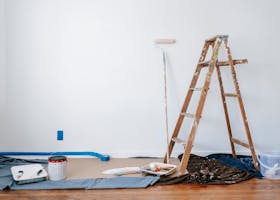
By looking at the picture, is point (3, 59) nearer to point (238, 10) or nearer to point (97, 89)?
point (97, 89)

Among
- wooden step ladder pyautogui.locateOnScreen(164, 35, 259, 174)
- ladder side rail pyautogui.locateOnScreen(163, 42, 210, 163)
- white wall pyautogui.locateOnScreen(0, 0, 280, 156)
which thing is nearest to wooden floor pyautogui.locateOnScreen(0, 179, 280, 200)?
wooden step ladder pyautogui.locateOnScreen(164, 35, 259, 174)

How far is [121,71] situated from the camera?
3.03 meters

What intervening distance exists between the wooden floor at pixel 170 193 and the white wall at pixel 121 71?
980mm

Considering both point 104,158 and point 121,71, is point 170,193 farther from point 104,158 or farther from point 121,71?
point 121,71

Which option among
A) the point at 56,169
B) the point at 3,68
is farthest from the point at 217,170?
the point at 3,68

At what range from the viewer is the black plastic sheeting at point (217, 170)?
2.20m

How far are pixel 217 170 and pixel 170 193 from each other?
663 millimetres

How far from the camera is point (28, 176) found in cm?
212

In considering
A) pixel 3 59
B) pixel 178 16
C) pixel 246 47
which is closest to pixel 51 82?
pixel 3 59

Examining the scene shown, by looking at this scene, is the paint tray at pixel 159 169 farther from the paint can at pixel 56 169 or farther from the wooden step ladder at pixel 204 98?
the paint can at pixel 56 169

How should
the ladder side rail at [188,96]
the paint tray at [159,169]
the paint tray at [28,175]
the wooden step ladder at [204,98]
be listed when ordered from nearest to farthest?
the paint tray at [28,175]
the paint tray at [159,169]
the wooden step ladder at [204,98]
the ladder side rail at [188,96]

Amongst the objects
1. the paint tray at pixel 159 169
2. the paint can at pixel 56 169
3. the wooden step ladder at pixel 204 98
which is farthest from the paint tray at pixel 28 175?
the wooden step ladder at pixel 204 98

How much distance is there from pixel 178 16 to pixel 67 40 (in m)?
1.31

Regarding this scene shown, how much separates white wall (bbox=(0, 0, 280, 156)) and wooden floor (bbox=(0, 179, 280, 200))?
0.98 m
